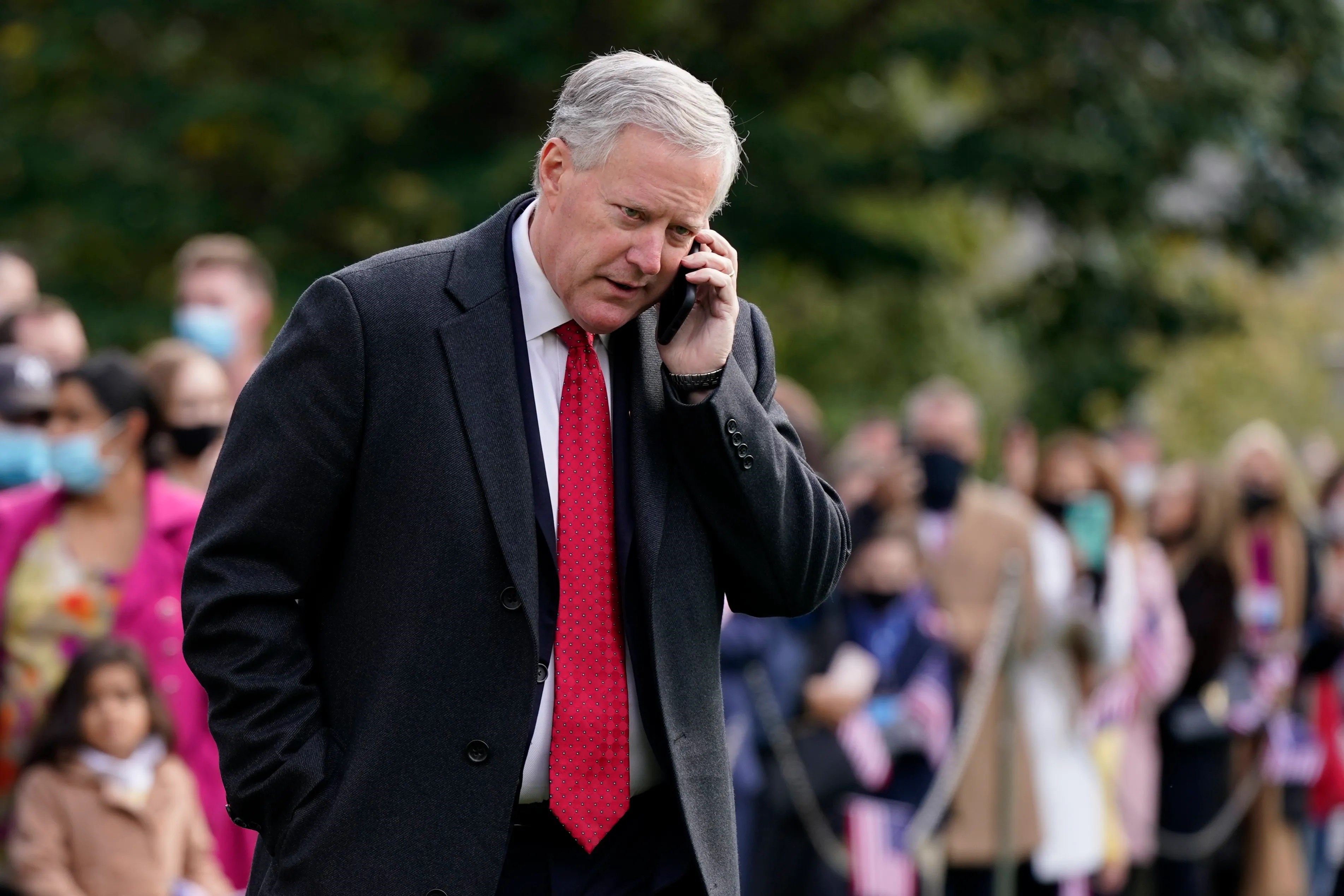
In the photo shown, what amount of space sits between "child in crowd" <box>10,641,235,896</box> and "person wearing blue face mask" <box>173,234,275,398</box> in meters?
1.96

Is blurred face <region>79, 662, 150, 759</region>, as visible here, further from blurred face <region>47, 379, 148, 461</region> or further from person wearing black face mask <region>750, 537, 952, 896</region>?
person wearing black face mask <region>750, 537, 952, 896</region>

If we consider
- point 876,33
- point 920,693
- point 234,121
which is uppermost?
point 234,121

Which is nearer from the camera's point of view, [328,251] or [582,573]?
[582,573]

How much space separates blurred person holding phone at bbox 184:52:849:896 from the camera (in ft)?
10.0

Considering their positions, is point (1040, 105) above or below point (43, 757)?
below

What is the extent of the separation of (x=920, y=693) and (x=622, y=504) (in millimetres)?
5036

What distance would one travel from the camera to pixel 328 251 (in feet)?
49.0

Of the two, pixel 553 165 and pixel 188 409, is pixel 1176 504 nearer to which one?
pixel 188 409

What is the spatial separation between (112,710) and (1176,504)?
6498mm

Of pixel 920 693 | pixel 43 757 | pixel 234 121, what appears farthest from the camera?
pixel 234 121

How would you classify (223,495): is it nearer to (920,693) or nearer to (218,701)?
(218,701)

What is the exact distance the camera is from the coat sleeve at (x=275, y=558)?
3.05 m

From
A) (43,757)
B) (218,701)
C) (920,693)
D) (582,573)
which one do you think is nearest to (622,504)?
(582,573)

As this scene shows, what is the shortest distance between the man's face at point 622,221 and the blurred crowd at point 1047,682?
178 inches
